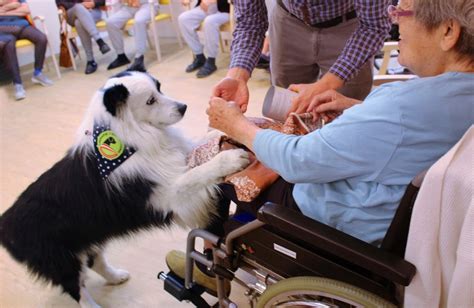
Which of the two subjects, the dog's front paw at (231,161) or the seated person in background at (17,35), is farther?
the seated person in background at (17,35)

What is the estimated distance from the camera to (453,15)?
0.73 m

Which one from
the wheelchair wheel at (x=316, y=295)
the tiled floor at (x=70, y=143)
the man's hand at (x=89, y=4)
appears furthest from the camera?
the man's hand at (x=89, y=4)

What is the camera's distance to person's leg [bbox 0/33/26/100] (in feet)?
13.3

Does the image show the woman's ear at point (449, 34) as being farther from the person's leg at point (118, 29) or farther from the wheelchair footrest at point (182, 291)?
the person's leg at point (118, 29)

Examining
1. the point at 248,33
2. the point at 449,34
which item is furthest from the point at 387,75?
the point at 449,34

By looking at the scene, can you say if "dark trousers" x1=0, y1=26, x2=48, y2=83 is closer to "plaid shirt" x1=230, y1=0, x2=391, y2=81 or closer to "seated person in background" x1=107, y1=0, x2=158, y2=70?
"seated person in background" x1=107, y1=0, x2=158, y2=70

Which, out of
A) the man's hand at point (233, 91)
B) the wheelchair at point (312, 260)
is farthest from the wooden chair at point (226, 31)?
the wheelchair at point (312, 260)

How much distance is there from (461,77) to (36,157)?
2784 mm

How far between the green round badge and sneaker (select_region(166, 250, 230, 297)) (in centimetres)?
47

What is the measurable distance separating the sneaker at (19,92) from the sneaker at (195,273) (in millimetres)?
3261

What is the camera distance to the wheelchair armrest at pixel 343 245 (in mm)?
780

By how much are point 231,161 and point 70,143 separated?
2.08m

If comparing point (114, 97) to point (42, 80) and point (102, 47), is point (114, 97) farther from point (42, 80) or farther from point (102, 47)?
point (102, 47)

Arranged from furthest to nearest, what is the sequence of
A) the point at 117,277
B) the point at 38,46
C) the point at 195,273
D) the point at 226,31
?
the point at 38,46, the point at 226,31, the point at 117,277, the point at 195,273
